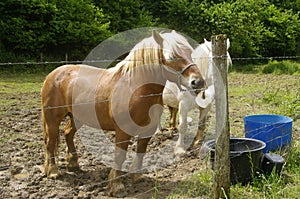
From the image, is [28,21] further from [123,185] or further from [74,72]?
[123,185]

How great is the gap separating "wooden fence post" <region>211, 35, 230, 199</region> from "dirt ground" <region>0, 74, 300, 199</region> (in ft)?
1.64

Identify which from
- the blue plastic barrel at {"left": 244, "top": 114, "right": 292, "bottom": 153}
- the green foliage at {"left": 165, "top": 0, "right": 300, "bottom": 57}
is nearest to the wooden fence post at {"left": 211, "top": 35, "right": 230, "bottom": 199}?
the blue plastic barrel at {"left": 244, "top": 114, "right": 292, "bottom": 153}

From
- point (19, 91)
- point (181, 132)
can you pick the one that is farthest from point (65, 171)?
point (19, 91)

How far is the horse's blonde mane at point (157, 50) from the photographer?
3.21 metres

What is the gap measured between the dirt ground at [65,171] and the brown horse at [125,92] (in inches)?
7.0

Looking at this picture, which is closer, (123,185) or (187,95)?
(123,185)

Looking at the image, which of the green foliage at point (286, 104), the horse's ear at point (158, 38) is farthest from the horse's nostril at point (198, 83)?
the green foliage at point (286, 104)

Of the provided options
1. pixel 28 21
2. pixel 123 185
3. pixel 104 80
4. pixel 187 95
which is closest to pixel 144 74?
pixel 104 80

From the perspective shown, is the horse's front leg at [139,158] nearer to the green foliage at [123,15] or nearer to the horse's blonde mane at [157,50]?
the horse's blonde mane at [157,50]

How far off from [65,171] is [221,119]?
1.96 m

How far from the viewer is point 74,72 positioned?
3.78m

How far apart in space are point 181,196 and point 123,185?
0.57m

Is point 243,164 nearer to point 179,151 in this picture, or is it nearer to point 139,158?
point 139,158

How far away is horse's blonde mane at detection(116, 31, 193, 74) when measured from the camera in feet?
10.5
